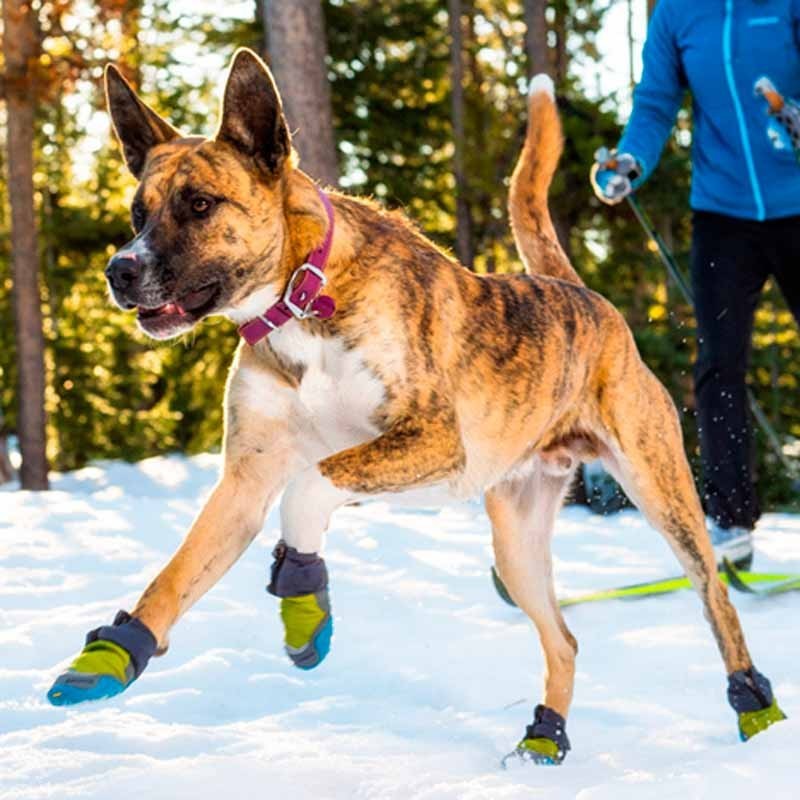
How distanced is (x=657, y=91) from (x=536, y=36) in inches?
256

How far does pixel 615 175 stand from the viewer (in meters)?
5.11

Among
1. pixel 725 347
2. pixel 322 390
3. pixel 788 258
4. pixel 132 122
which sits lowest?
pixel 725 347

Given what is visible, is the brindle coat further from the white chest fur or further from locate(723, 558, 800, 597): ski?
locate(723, 558, 800, 597): ski

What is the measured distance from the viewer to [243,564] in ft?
19.7

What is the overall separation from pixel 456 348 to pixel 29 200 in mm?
11101

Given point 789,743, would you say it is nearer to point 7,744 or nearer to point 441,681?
point 441,681

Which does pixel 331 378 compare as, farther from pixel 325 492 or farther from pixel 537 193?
pixel 537 193

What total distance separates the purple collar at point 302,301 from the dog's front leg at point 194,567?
10.1 inches

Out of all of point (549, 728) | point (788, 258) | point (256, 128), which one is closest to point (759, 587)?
point (788, 258)

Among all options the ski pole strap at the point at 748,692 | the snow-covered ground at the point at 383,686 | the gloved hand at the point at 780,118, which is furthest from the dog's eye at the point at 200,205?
the gloved hand at the point at 780,118

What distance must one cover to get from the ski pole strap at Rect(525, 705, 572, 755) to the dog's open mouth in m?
1.56

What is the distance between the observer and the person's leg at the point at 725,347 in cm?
532

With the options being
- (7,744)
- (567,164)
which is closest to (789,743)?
(7,744)

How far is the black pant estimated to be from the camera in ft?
17.4
